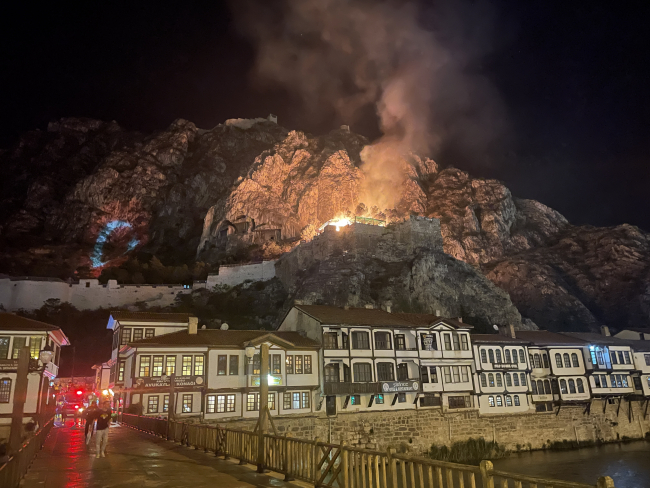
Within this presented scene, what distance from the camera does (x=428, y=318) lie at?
4394 cm

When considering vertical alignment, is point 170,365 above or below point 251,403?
above

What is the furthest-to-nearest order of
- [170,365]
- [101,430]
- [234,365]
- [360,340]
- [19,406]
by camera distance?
[360,340]
[234,365]
[170,365]
[101,430]
[19,406]

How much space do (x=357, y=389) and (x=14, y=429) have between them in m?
27.1

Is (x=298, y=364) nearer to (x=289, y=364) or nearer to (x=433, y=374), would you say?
(x=289, y=364)

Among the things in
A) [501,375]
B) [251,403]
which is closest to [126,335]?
[251,403]

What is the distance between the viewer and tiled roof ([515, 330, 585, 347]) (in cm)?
4625

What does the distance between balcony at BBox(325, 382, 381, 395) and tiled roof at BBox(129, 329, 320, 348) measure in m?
3.65

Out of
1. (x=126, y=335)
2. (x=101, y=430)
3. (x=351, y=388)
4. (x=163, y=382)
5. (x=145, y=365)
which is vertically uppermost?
(x=126, y=335)

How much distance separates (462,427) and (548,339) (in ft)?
52.0

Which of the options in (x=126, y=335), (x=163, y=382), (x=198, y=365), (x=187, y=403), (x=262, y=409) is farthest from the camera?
(x=126, y=335)

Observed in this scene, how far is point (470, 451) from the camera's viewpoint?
39344mm

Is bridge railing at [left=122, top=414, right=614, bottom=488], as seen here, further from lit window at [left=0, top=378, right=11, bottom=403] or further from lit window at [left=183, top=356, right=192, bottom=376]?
lit window at [left=0, top=378, right=11, bottom=403]

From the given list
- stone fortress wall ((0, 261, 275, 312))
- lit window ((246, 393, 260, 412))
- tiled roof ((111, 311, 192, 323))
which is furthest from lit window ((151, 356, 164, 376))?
stone fortress wall ((0, 261, 275, 312))

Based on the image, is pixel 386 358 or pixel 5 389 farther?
pixel 386 358
